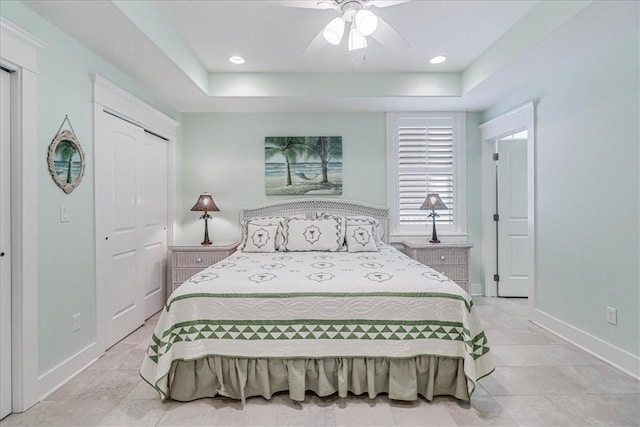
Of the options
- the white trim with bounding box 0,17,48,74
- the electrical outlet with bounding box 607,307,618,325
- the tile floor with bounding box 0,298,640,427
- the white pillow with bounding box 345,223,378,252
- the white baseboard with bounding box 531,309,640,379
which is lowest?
the tile floor with bounding box 0,298,640,427

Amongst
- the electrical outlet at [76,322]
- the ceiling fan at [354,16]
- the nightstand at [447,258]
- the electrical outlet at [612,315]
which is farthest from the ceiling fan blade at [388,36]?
the electrical outlet at [76,322]

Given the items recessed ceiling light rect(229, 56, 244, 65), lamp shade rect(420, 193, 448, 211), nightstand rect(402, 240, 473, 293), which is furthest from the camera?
lamp shade rect(420, 193, 448, 211)

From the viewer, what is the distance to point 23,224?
1.89 metres

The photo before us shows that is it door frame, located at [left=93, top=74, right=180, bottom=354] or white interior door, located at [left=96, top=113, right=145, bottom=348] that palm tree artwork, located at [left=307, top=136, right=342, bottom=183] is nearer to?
door frame, located at [left=93, top=74, right=180, bottom=354]

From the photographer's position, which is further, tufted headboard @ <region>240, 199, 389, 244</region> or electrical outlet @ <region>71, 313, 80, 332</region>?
tufted headboard @ <region>240, 199, 389, 244</region>

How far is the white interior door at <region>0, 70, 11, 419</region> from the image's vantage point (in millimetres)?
1816

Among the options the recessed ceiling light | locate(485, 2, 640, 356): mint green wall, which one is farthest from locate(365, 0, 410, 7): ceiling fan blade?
the recessed ceiling light

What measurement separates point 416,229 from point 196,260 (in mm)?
2713

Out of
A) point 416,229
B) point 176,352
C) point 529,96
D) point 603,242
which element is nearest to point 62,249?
point 176,352

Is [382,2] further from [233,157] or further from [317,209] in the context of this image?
[233,157]

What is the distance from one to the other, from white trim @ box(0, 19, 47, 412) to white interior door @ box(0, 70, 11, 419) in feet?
0.06

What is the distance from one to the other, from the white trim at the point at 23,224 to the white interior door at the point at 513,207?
180 inches

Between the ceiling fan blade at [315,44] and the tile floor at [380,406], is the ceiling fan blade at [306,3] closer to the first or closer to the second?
the ceiling fan blade at [315,44]

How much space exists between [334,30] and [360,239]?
1920 mm
